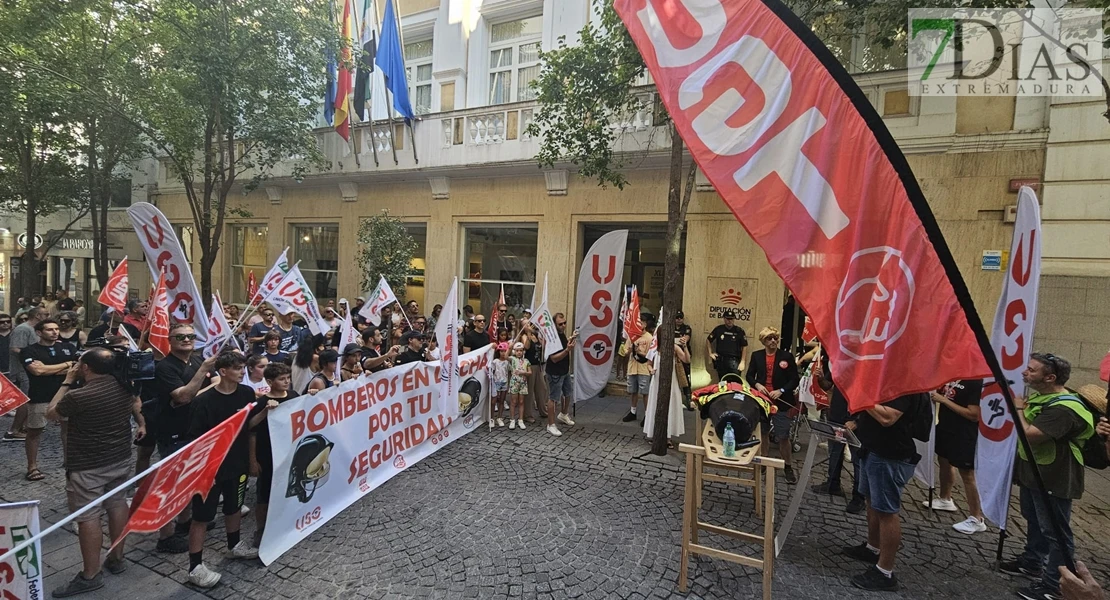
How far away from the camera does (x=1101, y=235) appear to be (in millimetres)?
7781

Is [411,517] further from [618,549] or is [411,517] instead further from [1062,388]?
[1062,388]

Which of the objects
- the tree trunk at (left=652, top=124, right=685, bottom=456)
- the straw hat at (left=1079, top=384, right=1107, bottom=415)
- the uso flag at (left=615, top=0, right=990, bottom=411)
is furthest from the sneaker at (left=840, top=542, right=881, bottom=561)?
the straw hat at (left=1079, top=384, right=1107, bottom=415)

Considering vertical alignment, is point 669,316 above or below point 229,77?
below

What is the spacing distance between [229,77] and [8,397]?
25.4 feet

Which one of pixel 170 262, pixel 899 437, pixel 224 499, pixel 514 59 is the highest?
pixel 514 59

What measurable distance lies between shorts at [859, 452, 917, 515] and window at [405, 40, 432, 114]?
45.2ft

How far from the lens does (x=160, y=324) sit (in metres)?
5.25

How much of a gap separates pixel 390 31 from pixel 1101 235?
14.4 metres

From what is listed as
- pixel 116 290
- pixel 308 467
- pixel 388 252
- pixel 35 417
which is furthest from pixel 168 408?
pixel 388 252

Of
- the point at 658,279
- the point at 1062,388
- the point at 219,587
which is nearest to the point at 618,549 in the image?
the point at 219,587

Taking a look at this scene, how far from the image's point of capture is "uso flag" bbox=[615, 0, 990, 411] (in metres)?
2.12

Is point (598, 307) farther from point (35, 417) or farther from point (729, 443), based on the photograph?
point (35, 417)

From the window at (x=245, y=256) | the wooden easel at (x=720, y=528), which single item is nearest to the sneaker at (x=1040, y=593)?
the wooden easel at (x=720, y=528)

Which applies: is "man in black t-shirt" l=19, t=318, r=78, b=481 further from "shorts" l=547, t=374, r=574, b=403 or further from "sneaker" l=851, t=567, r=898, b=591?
"sneaker" l=851, t=567, r=898, b=591
